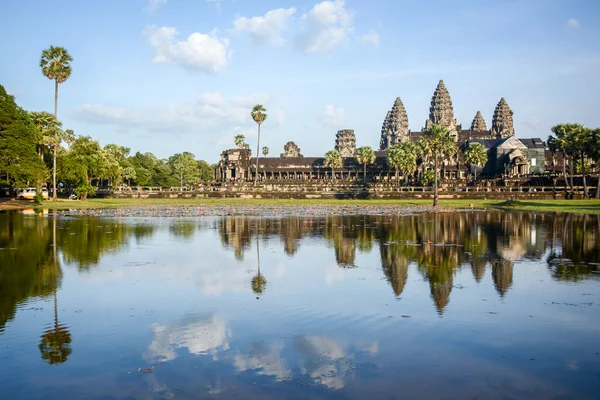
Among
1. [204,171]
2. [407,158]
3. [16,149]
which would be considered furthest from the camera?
[204,171]

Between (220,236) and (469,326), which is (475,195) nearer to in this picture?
(220,236)

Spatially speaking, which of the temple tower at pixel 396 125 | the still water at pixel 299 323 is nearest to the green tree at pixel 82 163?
the still water at pixel 299 323

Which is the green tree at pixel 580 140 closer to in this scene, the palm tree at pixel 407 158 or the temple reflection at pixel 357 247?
the palm tree at pixel 407 158

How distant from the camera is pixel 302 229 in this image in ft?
114

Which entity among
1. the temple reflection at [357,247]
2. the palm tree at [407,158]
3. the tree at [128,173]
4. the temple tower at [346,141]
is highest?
the temple tower at [346,141]

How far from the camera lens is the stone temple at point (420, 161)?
→ 112938 millimetres

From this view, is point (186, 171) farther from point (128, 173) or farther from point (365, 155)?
point (365, 155)

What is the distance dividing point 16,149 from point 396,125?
124 m

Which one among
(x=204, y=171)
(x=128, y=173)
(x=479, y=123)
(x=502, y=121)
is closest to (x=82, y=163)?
(x=128, y=173)

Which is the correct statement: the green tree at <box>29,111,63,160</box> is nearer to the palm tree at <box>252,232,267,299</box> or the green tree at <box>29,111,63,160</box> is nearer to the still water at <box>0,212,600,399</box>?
the still water at <box>0,212,600,399</box>

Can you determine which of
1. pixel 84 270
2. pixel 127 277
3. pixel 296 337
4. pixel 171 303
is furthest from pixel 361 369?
pixel 84 270

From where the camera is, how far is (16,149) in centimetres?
5956

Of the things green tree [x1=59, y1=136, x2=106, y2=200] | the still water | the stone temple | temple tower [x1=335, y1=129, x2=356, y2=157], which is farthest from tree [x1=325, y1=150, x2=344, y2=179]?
the still water

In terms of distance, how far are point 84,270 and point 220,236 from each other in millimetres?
12179
